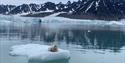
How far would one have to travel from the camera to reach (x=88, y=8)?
97.2 metres

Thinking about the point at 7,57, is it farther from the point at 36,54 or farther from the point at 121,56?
the point at 121,56

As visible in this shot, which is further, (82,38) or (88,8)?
(88,8)

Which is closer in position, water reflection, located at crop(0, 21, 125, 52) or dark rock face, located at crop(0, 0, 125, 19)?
water reflection, located at crop(0, 21, 125, 52)

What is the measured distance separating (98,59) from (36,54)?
10.5 ft

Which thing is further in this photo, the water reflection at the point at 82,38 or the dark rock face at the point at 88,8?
the dark rock face at the point at 88,8

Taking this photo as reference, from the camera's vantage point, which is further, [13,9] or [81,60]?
[13,9]

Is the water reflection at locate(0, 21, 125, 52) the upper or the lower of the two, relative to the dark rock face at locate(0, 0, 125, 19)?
lower

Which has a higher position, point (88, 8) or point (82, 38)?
point (88, 8)

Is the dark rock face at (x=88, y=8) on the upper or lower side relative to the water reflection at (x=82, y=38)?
upper

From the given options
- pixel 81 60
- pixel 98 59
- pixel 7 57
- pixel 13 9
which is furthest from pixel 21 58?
pixel 13 9

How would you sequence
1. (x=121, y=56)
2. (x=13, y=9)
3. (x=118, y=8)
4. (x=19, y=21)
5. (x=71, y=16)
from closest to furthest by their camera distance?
(x=121, y=56) < (x=19, y=21) < (x=71, y=16) < (x=118, y=8) < (x=13, y=9)

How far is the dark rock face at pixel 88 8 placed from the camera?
91000mm

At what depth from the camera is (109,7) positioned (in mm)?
94062

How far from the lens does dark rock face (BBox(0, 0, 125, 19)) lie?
91000mm
